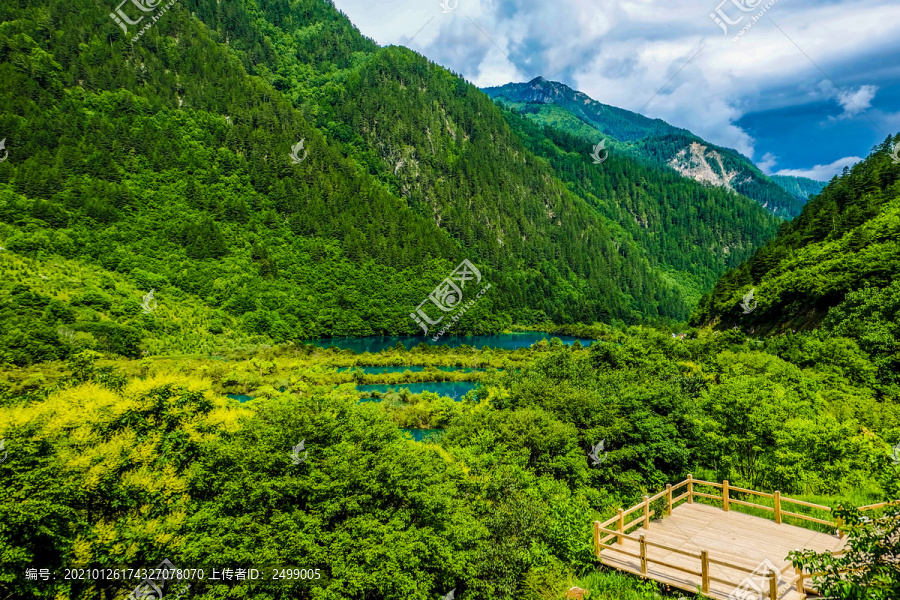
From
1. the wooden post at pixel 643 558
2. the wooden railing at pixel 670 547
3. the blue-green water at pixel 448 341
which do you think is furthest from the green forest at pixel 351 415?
the blue-green water at pixel 448 341

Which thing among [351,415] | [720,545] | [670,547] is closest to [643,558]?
[670,547]

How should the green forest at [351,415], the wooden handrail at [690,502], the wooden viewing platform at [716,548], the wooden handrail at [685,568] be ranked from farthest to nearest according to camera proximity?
the green forest at [351,415] < the wooden handrail at [690,502] < the wooden viewing platform at [716,548] < the wooden handrail at [685,568]

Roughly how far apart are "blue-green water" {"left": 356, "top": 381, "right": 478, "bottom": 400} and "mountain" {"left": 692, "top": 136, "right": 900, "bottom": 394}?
132 feet

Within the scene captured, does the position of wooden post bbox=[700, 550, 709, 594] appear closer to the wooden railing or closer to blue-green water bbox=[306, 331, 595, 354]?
the wooden railing

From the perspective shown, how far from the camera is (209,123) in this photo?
160m

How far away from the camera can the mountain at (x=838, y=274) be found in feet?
129

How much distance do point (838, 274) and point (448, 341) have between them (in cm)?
10724

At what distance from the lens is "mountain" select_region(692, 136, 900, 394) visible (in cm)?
3934

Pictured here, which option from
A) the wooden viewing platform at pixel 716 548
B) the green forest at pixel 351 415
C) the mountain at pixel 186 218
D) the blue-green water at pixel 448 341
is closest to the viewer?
the wooden viewing platform at pixel 716 548

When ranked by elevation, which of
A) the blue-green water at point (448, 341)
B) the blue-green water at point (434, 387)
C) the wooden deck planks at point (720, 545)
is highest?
the wooden deck planks at point (720, 545)

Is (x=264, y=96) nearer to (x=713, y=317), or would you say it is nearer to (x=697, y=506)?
(x=713, y=317)

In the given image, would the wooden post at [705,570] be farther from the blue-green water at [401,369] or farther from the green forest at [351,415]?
the blue-green water at [401,369]

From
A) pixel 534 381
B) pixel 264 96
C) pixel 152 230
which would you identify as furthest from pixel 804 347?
pixel 264 96

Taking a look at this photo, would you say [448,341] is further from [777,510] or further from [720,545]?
[720,545]
